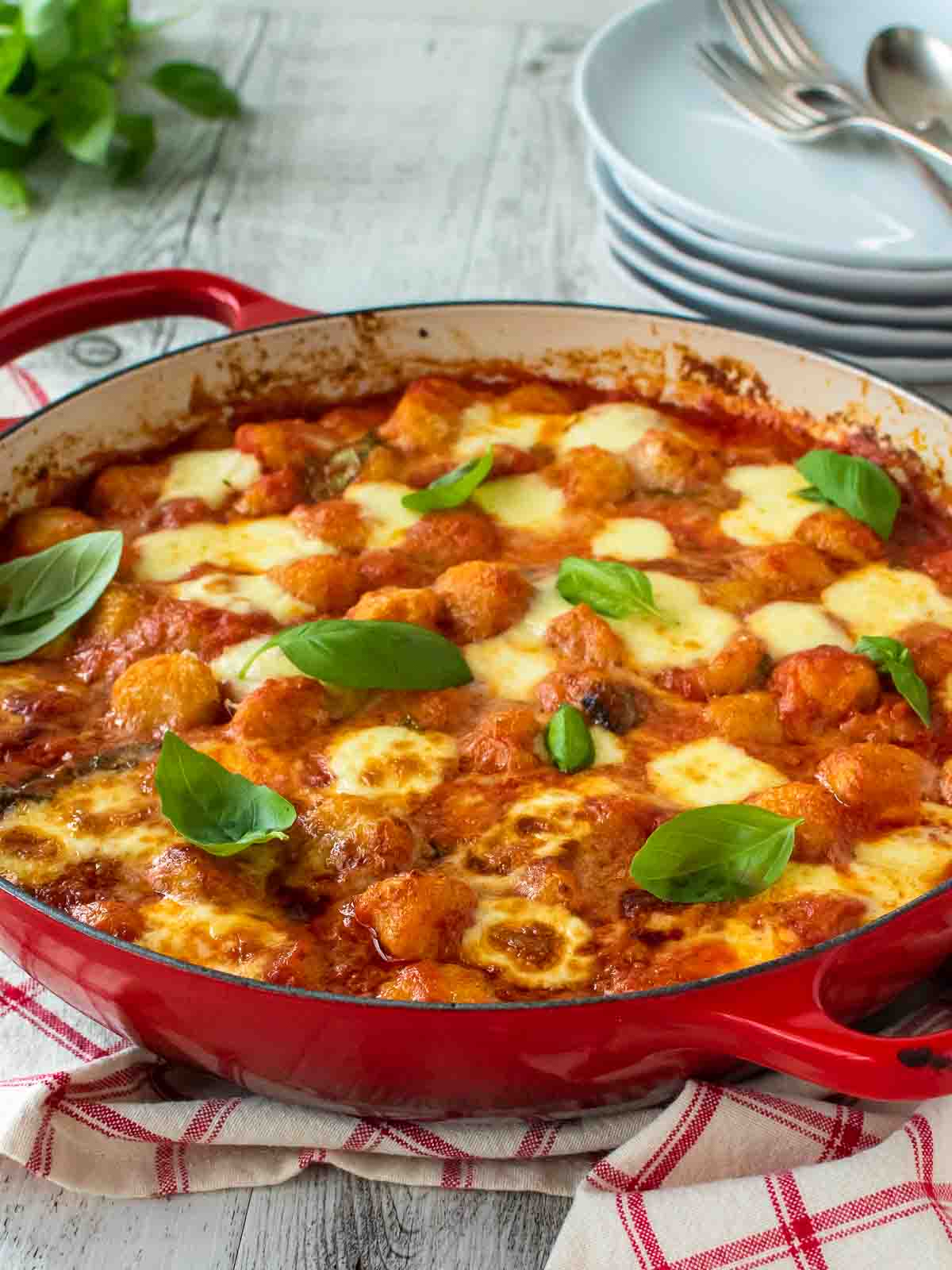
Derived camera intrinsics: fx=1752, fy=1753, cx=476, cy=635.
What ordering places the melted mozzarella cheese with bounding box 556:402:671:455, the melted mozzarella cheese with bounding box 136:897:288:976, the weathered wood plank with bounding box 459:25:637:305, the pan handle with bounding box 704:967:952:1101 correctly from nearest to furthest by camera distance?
the pan handle with bounding box 704:967:952:1101, the melted mozzarella cheese with bounding box 136:897:288:976, the melted mozzarella cheese with bounding box 556:402:671:455, the weathered wood plank with bounding box 459:25:637:305

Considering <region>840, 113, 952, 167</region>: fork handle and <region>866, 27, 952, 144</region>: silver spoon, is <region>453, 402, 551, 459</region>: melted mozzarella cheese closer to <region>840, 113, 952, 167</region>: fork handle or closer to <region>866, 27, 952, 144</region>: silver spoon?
<region>840, 113, 952, 167</region>: fork handle

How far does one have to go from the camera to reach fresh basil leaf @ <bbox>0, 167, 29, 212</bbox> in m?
4.83

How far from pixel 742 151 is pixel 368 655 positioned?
85.7 inches

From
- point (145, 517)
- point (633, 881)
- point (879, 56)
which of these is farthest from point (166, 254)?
point (633, 881)

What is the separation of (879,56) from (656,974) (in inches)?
121

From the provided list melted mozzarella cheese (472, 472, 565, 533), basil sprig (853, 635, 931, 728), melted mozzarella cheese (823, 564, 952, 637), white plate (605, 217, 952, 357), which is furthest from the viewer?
white plate (605, 217, 952, 357)

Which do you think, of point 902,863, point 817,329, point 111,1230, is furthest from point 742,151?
point 111,1230

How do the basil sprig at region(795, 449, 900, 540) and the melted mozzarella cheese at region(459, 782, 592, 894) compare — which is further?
the basil sprig at region(795, 449, 900, 540)

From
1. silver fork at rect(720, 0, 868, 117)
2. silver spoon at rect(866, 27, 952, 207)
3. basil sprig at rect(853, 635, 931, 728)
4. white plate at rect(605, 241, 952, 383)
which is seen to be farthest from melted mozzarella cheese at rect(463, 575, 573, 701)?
silver spoon at rect(866, 27, 952, 207)

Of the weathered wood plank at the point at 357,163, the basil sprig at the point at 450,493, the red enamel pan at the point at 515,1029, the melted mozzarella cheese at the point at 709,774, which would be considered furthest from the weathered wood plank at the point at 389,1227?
the weathered wood plank at the point at 357,163

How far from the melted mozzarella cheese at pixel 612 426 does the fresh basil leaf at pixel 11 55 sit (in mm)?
2109

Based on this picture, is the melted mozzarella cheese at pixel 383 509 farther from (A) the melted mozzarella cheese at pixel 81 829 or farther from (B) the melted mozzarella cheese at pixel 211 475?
(A) the melted mozzarella cheese at pixel 81 829

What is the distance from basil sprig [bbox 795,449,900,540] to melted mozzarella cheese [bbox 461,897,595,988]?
1131mm

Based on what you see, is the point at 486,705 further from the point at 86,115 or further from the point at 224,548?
the point at 86,115
